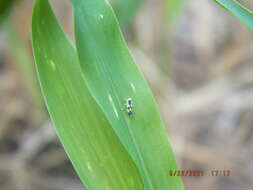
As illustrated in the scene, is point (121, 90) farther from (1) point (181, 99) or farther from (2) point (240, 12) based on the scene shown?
(1) point (181, 99)

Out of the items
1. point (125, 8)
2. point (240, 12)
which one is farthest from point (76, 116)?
point (125, 8)

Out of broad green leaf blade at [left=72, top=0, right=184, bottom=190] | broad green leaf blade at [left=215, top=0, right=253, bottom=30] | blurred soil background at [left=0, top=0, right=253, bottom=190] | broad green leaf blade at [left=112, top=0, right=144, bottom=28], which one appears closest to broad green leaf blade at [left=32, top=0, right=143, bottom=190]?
broad green leaf blade at [left=72, top=0, right=184, bottom=190]

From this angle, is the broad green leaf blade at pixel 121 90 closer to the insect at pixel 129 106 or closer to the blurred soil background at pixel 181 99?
the insect at pixel 129 106

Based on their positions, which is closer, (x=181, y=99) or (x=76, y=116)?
(x=76, y=116)

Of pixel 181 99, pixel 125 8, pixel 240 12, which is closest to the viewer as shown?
pixel 240 12

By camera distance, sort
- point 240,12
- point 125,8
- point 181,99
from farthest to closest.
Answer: point 181,99 → point 125,8 → point 240,12

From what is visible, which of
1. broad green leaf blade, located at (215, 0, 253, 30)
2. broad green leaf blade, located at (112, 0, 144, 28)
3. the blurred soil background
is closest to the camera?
broad green leaf blade, located at (215, 0, 253, 30)

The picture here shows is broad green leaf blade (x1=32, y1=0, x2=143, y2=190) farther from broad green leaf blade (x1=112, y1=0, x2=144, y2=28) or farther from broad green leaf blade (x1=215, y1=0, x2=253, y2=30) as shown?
broad green leaf blade (x1=112, y1=0, x2=144, y2=28)

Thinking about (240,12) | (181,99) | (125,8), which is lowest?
(181,99)
